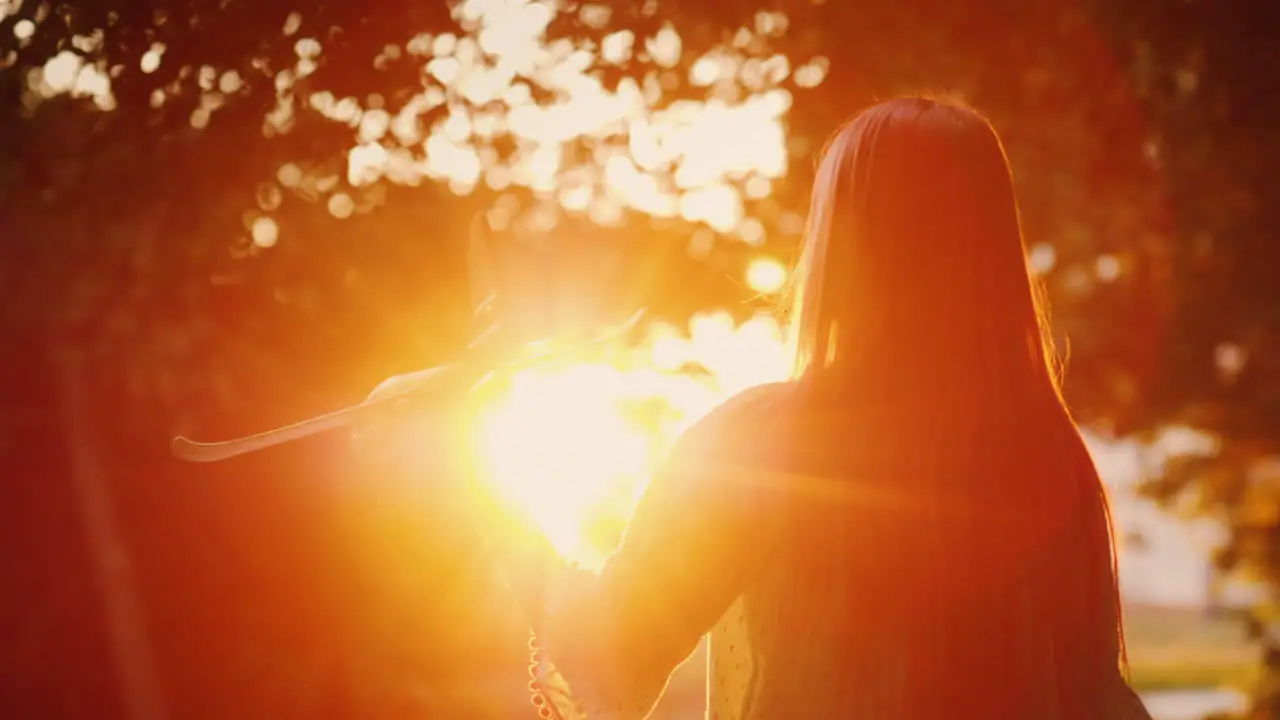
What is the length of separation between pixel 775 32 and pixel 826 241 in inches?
210

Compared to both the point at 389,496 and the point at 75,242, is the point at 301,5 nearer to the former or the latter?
the point at 75,242

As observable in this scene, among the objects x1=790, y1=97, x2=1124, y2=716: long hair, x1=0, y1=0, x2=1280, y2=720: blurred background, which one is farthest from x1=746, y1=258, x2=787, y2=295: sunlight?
x1=790, y1=97, x2=1124, y2=716: long hair

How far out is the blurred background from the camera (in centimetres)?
550

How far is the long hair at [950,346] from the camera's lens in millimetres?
1721

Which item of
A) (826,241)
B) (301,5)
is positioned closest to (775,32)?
(301,5)

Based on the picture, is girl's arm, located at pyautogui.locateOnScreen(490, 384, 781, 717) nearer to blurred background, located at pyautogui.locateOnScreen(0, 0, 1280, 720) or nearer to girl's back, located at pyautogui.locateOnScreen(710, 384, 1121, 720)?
girl's back, located at pyautogui.locateOnScreen(710, 384, 1121, 720)

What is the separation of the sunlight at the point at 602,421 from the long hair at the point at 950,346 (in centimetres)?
12

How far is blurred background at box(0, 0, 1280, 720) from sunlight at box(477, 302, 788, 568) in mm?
44

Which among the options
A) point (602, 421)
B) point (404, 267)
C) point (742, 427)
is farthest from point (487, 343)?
point (404, 267)

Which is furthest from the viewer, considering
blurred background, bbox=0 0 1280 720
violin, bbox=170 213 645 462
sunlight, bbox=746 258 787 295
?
sunlight, bbox=746 258 787 295

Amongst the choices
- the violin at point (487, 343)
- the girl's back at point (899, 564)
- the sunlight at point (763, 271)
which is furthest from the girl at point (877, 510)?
the sunlight at point (763, 271)

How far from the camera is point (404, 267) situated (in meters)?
6.37

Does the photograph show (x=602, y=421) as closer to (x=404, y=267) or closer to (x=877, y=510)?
(x=404, y=267)

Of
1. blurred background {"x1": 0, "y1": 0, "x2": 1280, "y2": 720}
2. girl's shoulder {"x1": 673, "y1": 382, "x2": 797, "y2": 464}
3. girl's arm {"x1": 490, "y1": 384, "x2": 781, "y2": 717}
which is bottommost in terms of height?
girl's arm {"x1": 490, "y1": 384, "x2": 781, "y2": 717}
